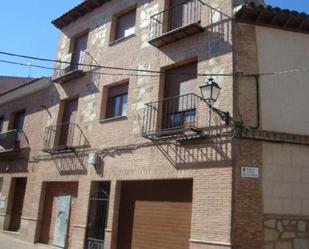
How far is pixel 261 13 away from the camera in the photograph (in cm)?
962

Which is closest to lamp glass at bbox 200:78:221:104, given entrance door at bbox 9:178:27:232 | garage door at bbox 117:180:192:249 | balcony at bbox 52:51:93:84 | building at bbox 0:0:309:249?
building at bbox 0:0:309:249

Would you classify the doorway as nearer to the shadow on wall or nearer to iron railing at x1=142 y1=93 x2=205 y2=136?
the shadow on wall

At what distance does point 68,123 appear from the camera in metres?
13.8

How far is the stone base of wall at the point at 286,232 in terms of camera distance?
863 centimetres

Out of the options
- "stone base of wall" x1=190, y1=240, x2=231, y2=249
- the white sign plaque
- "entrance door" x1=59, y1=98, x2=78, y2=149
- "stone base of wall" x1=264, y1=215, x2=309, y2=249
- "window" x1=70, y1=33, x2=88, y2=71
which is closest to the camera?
"stone base of wall" x1=190, y1=240, x2=231, y2=249

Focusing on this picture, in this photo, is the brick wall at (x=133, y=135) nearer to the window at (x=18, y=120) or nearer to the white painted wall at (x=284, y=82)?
the white painted wall at (x=284, y=82)

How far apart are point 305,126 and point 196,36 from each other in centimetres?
333

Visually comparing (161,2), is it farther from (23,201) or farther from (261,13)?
(23,201)

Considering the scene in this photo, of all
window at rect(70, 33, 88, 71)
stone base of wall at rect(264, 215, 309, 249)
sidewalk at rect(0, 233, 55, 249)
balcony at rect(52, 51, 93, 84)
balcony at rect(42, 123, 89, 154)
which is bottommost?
sidewalk at rect(0, 233, 55, 249)

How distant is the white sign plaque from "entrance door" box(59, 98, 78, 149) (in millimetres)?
6465

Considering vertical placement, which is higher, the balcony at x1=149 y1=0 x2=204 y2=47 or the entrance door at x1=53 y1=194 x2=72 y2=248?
the balcony at x1=149 y1=0 x2=204 y2=47

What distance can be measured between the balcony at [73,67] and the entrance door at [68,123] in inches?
32.7

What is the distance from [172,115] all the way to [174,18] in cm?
276

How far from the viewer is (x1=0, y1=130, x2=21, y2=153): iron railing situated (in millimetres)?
16875
